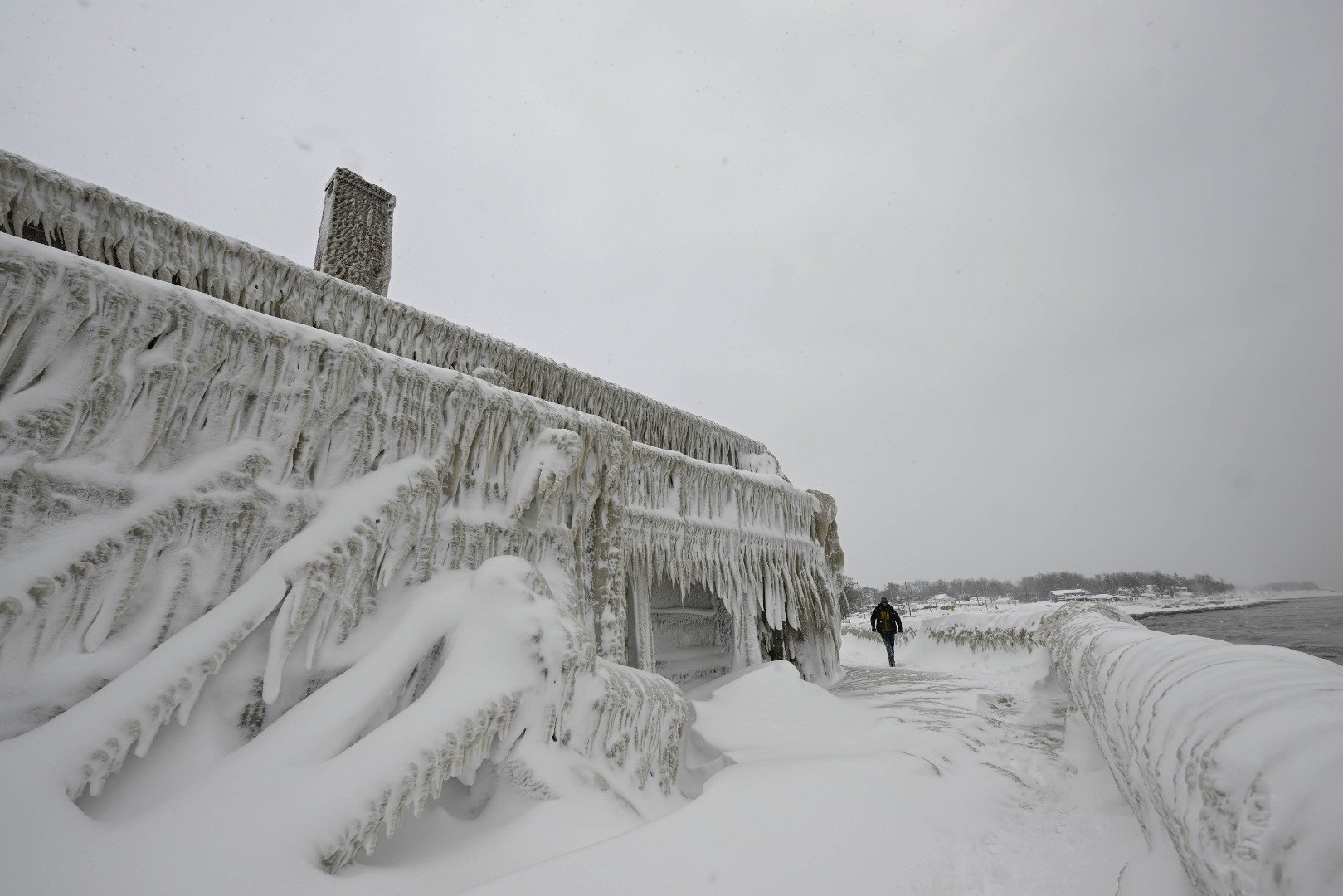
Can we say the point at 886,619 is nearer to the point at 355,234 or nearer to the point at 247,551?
the point at 247,551

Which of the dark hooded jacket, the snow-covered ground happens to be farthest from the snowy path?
the dark hooded jacket

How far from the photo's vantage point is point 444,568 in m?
3.59

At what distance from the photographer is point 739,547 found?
26.7 ft

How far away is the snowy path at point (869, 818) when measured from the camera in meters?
2.30

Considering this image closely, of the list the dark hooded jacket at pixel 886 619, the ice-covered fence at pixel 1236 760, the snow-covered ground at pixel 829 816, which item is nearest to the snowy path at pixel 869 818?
the snow-covered ground at pixel 829 816

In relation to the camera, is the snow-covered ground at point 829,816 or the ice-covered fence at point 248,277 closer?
the snow-covered ground at point 829,816

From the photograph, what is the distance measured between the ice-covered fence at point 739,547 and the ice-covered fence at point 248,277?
161cm

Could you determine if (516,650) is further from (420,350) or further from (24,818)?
(420,350)

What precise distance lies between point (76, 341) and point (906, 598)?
117798mm

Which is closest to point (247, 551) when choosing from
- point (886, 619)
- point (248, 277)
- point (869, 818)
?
point (248, 277)

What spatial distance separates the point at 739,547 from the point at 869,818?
5179 millimetres

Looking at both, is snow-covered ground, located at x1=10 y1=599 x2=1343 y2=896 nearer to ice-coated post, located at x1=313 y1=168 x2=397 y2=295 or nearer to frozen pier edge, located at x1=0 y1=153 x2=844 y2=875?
frozen pier edge, located at x1=0 y1=153 x2=844 y2=875

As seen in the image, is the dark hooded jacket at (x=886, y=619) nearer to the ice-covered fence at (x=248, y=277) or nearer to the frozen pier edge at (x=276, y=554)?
the ice-covered fence at (x=248, y=277)

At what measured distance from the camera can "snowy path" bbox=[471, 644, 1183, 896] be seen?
7.55 ft
